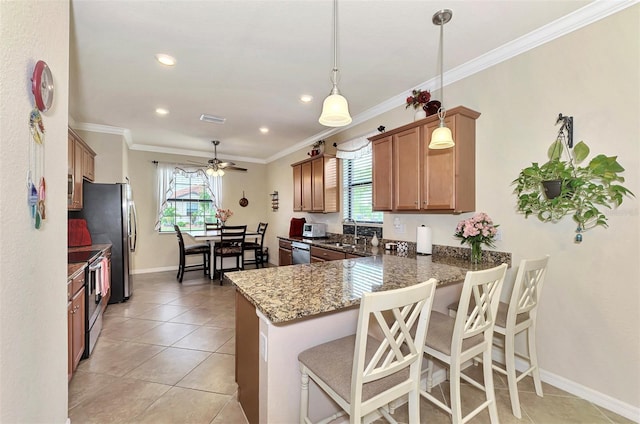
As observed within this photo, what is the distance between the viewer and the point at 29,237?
1165mm

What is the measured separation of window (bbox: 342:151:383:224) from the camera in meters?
4.14

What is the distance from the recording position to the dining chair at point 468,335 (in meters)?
1.48

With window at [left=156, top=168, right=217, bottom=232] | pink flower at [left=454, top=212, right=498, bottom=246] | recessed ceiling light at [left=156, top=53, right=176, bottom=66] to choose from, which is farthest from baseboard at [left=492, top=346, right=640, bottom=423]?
window at [left=156, top=168, right=217, bottom=232]

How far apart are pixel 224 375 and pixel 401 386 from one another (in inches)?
66.0

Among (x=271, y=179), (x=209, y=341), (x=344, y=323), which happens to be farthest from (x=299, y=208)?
(x=344, y=323)

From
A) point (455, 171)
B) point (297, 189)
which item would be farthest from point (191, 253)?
point (455, 171)

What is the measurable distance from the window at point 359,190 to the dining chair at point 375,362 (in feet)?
8.97

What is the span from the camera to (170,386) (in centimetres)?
222

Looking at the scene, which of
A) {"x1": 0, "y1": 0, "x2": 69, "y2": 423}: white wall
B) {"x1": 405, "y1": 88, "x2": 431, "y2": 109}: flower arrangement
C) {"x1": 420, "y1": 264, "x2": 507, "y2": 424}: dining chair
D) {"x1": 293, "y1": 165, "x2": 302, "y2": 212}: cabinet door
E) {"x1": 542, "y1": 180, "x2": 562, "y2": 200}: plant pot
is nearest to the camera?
{"x1": 0, "y1": 0, "x2": 69, "y2": 423}: white wall

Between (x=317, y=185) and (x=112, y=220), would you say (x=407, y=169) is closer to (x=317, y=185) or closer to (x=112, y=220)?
(x=317, y=185)

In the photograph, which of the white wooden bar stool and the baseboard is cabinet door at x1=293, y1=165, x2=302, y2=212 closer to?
the white wooden bar stool

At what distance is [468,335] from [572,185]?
1400mm

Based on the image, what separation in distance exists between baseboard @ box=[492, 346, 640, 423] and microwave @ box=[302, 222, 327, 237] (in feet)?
10.1

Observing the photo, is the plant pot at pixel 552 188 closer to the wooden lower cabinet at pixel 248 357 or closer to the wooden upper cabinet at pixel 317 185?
the wooden lower cabinet at pixel 248 357
